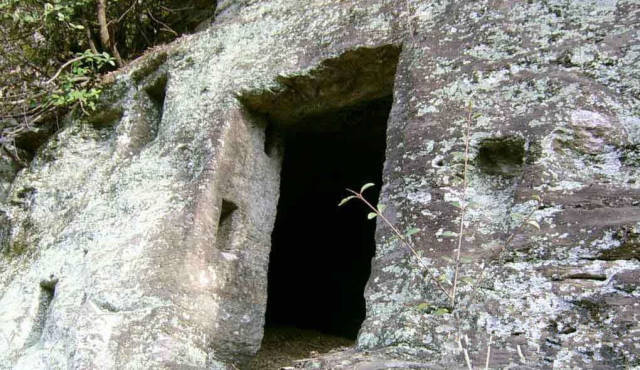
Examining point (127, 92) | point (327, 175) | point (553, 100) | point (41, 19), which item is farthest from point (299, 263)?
point (553, 100)

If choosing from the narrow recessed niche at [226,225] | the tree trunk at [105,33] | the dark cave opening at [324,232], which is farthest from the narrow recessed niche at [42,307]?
the tree trunk at [105,33]

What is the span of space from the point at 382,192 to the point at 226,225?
1.19m

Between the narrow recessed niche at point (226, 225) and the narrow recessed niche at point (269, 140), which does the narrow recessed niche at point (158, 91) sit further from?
the narrow recessed niche at point (226, 225)

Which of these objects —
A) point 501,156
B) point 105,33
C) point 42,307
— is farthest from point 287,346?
point 105,33

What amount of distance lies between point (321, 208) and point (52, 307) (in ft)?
11.1

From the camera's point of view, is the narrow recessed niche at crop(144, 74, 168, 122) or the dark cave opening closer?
the narrow recessed niche at crop(144, 74, 168, 122)

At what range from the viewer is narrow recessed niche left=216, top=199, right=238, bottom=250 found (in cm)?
374

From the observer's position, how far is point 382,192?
9.89 ft

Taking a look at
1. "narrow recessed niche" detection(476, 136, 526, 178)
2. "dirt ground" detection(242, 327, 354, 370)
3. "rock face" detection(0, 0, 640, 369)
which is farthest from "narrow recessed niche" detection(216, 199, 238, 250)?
"narrow recessed niche" detection(476, 136, 526, 178)

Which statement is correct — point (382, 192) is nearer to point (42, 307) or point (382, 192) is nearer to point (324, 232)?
point (42, 307)

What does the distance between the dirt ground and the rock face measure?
2.64 ft

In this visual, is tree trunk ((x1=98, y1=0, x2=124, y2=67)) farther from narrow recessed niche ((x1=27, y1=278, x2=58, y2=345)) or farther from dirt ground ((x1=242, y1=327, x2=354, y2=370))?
dirt ground ((x1=242, y1=327, x2=354, y2=370))

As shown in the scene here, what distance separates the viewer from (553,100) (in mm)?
2850

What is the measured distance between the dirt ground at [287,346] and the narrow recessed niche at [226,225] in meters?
0.88
